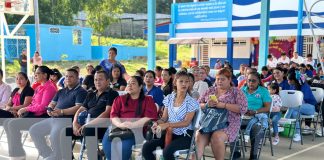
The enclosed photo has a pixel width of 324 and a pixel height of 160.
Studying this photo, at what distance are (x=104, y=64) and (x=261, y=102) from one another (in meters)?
2.98

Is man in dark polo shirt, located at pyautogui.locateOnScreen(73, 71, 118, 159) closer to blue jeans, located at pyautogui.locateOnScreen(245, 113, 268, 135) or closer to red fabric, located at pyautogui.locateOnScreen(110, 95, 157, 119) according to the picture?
red fabric, located at pyautogui.locateOnScreen(110, 95, 157, 119)

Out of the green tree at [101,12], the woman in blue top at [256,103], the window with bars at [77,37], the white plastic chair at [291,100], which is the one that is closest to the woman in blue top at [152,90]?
the woman in blue top at [256,103]

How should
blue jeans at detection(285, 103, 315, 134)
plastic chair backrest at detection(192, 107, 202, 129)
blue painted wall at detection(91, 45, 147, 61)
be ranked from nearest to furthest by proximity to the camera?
plastic chair backrest at detection(192, 107, 202, 129) < blue jeans at detection(285, 103, 315, 134) < blue painted wall at detection(91, 45, 147, 61)

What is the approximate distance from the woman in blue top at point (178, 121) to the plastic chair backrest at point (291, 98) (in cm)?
243

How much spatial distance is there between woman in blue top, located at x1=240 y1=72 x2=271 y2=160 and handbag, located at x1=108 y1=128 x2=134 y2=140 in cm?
165

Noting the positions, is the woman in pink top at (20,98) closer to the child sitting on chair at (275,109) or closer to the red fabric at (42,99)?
the red fabric at (42,99)

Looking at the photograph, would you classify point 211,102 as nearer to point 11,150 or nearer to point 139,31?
point 11,150

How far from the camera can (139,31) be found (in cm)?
4550

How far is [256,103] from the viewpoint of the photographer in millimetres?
5168

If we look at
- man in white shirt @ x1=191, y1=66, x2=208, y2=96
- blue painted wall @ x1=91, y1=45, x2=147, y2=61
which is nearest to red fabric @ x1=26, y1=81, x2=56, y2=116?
man in white shirt @ x1=191, y1=66, x2=208, y2=96

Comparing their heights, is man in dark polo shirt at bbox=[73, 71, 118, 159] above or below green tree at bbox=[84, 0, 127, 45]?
below

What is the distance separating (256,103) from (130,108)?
1.86 meters

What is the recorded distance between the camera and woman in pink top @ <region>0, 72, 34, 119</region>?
523 centimetres

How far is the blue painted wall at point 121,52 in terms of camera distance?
31.7 metres
